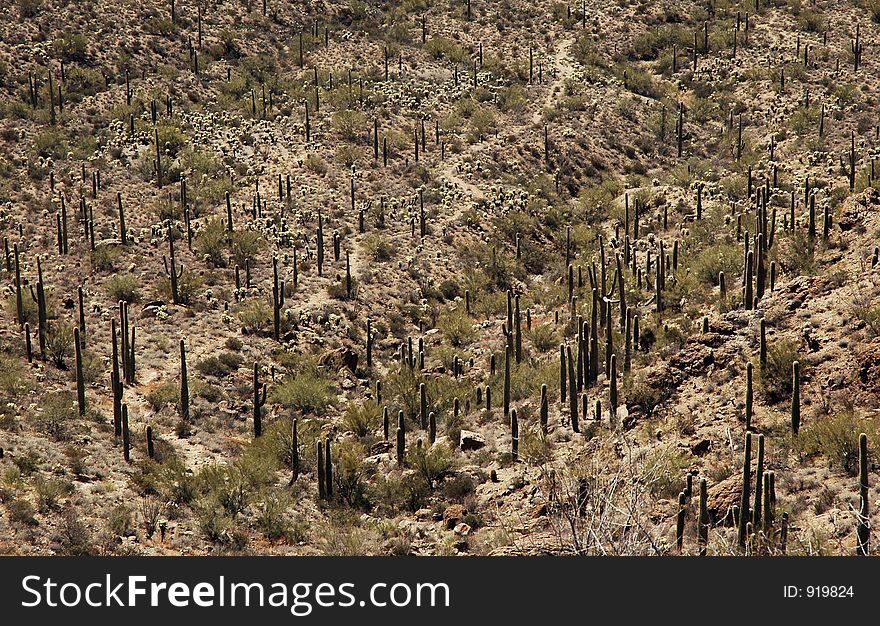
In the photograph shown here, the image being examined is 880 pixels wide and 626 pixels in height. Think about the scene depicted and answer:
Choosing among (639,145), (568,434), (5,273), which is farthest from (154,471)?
(639,145)

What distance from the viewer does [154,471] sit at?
23969 millimetres

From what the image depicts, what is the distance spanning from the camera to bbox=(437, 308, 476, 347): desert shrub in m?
33.1

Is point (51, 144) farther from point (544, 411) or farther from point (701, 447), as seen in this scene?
point (701, 447)

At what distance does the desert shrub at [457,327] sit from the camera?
3309 cm

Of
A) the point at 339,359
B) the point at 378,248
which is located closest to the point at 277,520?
the point at 339,359

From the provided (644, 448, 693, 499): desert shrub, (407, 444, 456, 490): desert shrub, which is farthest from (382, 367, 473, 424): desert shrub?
(644, 448, 693, 499): desert shrub

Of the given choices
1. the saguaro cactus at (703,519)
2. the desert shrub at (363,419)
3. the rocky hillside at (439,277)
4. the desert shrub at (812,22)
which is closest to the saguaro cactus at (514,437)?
the rocky hillside at (439,277)

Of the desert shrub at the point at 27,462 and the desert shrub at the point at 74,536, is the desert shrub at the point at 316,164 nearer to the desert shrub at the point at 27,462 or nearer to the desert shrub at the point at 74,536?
the desert shrub at the point at 27,462

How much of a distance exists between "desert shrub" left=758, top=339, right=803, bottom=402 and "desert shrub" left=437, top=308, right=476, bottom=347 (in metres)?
12.3

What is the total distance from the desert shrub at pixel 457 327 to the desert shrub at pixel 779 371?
1226 cm

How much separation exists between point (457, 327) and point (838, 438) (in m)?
16.3

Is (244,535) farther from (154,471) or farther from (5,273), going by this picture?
(5,273)

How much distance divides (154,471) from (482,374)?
32.4 feet

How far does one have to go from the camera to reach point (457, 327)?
33656 millimetres
